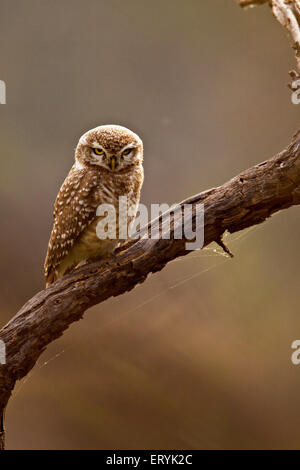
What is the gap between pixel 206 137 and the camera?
2705mm

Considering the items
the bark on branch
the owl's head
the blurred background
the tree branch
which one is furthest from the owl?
the tree branch

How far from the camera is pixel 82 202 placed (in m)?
2.26

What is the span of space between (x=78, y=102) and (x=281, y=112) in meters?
1.12

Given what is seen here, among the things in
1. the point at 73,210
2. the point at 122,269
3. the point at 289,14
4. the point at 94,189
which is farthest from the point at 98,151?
the point at 289,14

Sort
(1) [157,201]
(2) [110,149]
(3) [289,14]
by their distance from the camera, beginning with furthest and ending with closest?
(1) [157,201] → (2) [110,149] → (3) [289,14]

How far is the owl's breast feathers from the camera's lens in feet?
7.45

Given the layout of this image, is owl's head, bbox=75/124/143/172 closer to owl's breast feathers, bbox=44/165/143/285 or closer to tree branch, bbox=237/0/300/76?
owl's breast feathers, bbox=44/165/143/285

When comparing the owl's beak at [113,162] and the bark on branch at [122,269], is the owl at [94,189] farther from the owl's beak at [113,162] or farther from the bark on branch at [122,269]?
the bark on branch at [122,269]

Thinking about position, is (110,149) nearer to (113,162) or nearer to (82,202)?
(113,162)

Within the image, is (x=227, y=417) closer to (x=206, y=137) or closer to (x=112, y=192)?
(x=112, y=192)

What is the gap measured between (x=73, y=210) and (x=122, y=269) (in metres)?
0.37

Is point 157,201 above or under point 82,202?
above

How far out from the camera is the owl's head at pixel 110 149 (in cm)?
219

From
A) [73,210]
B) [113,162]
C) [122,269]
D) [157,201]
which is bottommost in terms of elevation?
[122,269]
